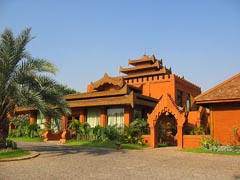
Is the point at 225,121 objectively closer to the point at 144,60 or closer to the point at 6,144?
the point at 6,144

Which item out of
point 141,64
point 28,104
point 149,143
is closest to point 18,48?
point 28,104

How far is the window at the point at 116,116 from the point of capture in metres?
23.8

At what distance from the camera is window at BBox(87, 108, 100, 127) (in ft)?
83.5

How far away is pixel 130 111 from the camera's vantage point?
2333 cm

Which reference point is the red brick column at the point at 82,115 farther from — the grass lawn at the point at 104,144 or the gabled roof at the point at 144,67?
the gabled roof at the point at 144,67

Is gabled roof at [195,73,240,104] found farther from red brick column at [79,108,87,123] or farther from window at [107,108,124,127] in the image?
red brick column at [79,108,87,123]

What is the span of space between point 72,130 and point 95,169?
1461cm

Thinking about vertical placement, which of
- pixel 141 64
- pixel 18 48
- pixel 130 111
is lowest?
pixel 130 111

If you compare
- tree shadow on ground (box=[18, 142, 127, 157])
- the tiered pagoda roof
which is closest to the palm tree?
tree shadow on ground (box=[18, 142, 127, 157])

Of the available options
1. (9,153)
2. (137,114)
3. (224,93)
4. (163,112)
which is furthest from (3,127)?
(137,114)

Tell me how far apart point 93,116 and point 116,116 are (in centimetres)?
277

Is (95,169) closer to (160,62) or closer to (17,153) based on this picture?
(17,153)

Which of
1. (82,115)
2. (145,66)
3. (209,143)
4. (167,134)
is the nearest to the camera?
(209,143)

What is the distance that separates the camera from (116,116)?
Answer: 79.2ft
